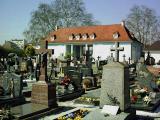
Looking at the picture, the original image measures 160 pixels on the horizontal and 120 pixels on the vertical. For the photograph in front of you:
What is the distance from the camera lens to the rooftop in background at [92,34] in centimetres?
5025

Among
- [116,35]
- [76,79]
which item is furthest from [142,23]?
[76,79]

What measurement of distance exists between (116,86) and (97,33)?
43408 millimetres

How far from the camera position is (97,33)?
175ft

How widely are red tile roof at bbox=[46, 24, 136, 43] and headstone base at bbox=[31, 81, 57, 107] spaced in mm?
37397

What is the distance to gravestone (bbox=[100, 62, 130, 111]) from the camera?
10234 millimetres

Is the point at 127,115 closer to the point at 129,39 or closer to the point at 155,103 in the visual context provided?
the point at 155,103

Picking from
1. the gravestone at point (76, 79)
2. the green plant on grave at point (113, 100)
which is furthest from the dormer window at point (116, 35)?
the green plant on grave at point (113, 100)

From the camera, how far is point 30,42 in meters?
61.1

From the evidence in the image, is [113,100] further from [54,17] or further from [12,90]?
[54,17]

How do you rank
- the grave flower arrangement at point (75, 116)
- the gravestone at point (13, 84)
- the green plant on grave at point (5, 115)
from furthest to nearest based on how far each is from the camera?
the gravestone at point (13, 84), the grave flower arrangement at point (75, 116), the green plant on grave at point (5, 115)

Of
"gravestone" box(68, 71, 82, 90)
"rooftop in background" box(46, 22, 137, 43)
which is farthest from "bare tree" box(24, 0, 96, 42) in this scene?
"gravestone" box(68, 71, 82, 90)

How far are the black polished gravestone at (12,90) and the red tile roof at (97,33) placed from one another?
35882 millimetres

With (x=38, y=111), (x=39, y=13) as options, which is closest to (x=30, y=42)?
(x=39, y=13)

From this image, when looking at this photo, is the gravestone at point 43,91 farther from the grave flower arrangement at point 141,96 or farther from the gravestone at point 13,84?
the grave flower arrangement at point 141,96
